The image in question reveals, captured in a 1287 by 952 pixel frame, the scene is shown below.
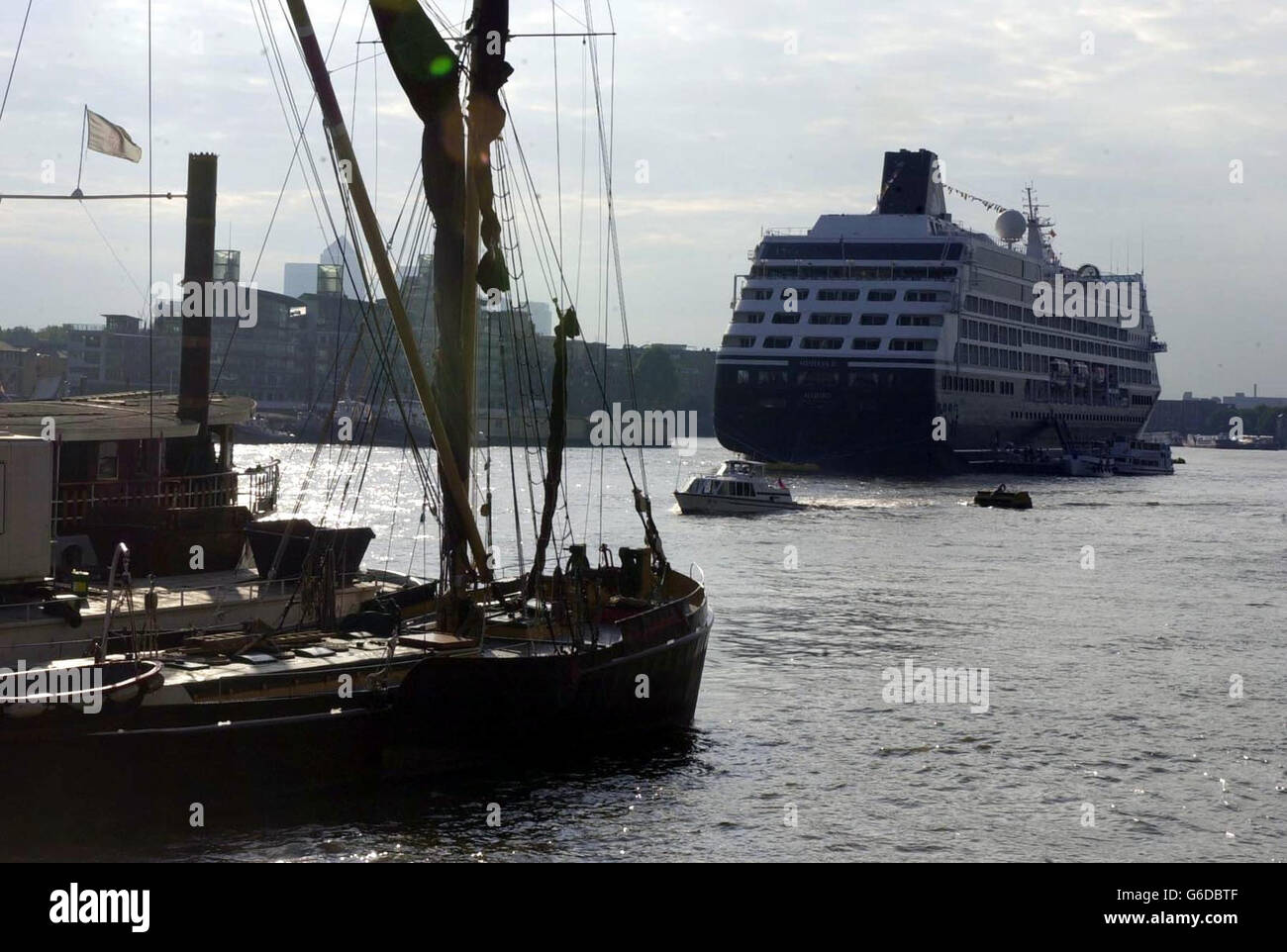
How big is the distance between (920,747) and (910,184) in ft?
344

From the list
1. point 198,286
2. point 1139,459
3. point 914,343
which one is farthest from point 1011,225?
point 198,286

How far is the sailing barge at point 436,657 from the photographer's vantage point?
1869cm

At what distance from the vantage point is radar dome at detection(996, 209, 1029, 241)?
14862 centimetres

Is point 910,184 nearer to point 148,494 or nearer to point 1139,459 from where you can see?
point 1139,459

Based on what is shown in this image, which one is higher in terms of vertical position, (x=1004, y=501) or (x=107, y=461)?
(x=107, y=461)

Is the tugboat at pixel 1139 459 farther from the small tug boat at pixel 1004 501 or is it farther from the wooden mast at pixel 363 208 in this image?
the wooden mast at pixel 363 208

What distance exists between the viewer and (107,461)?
33969 mm

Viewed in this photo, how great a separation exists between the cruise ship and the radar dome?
13212mm

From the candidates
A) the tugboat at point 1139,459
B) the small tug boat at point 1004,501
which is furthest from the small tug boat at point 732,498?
the tugboat at point 1139,459

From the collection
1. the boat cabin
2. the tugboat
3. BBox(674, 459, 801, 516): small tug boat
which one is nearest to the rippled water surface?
the boat cabin

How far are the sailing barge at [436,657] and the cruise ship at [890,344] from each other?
7973 centimetres

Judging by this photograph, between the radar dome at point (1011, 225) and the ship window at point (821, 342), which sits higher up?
the radar dome at point (1011, 225)
